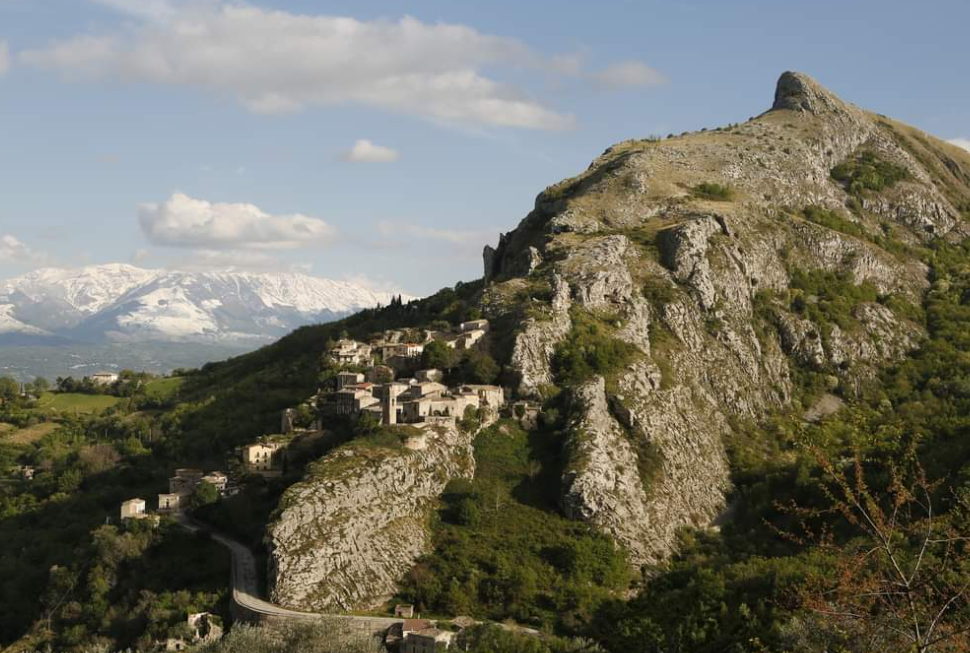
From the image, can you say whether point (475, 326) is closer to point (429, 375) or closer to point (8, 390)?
point (429, 375)

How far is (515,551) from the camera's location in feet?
267

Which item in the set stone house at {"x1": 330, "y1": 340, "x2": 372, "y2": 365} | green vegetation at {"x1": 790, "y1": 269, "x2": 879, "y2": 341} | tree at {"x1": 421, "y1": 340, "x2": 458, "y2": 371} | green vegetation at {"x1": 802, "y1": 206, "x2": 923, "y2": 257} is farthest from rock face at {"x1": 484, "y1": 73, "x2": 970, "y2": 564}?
stone house at {"x1": 330, "y1": 340, "x2": 372, "y2": 365}

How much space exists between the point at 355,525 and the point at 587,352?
35.4 meters

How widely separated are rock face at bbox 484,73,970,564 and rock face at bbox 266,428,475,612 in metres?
13.3

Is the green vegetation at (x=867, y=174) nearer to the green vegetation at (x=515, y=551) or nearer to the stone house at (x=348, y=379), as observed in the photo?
the green vegetation at (x=515, y=551)

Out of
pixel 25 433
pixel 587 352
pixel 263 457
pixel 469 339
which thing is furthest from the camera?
pixel 25 433

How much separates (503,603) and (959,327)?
8721 centimetres

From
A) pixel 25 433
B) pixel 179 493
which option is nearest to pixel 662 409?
pixel 179 493

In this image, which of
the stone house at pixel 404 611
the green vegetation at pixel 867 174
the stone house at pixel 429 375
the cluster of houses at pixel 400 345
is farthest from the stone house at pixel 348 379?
the green vegetation at pixel 867 174

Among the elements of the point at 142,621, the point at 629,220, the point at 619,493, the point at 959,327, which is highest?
the point at 629,220

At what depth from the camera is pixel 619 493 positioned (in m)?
90.1

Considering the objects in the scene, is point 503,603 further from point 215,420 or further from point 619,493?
point 215,420

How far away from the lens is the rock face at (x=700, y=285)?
9650 centimetres

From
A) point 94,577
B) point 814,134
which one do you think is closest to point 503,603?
point 94,577
